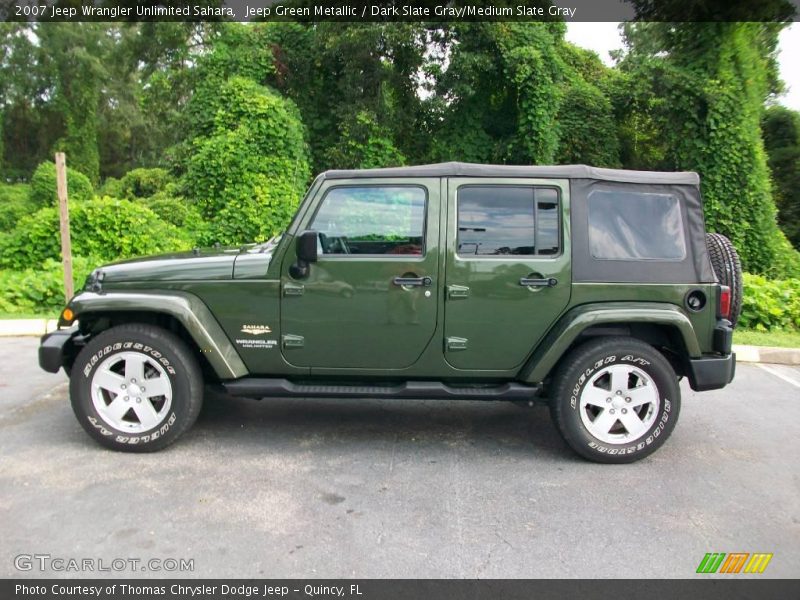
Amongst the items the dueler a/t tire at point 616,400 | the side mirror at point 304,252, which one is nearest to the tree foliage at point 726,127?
the dueler a/t tire at point 616,400

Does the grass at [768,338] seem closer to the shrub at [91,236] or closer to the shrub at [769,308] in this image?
the shrub at [769,308]

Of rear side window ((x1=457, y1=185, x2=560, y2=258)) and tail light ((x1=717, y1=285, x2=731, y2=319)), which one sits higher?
rear side window ((x1=457, y1=185, x2=560, y2=258))

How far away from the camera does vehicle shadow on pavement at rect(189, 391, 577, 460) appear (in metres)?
4.45

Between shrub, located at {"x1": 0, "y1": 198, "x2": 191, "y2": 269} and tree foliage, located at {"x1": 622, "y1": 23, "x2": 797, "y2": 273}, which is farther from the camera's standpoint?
tree foliage, located at {"x1": 622, "y1": 23, "x2": 797, "y2": 273}

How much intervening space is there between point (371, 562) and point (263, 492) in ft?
3.08

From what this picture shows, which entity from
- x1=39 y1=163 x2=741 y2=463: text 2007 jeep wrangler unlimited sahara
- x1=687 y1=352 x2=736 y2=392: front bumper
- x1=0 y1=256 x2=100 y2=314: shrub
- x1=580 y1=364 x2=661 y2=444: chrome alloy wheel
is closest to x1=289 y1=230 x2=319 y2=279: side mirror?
x1=39 y1=163 x2=741 y2=463: text 2007 jeep wrangler unlimited sahara

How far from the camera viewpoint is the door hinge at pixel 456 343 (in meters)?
4.05

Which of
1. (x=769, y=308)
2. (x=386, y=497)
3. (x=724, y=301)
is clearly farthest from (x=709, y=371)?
(x=769, y=308)

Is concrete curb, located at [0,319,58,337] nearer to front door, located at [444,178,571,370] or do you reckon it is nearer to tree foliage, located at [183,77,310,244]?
tree foliage, located at [183,77,310,244]

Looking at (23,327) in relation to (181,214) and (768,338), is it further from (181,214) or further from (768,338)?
(768,338)

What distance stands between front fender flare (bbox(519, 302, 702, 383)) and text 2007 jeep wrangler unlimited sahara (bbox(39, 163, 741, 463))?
1 centimetres

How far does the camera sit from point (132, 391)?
4.06 metres

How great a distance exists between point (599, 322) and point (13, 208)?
23.0 meters
